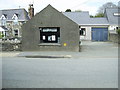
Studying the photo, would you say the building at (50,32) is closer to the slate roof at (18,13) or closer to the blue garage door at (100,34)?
the blue garage door at (100,34)

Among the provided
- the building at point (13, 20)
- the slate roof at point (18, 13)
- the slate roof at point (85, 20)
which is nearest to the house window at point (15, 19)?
the building at point (13, 20)

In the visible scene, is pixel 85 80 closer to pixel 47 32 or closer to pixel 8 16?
pixel 47 32

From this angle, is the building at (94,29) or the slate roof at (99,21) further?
the slate roof at (99,21)

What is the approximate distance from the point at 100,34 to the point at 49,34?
23369 millimetres

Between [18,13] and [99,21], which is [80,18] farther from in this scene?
[18,13]

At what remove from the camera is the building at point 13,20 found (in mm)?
50500

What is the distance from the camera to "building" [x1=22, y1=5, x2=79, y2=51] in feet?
72.9

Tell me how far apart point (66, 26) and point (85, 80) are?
45.3 ft

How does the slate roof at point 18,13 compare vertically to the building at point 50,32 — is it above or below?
above

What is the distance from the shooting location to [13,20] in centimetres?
5212

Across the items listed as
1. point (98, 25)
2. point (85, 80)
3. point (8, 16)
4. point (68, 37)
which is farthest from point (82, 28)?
point (85, 80)

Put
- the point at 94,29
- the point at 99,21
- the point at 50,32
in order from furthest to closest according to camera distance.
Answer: the point at 99,21 → the point at 94,29 → the point at 50,32

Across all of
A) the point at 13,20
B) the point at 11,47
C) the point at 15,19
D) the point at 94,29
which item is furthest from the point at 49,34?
the point at 13,20

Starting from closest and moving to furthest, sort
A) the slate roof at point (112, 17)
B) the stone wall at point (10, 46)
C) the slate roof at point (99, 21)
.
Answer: the stone wall at point (10, 46) → the slate roof at point (99, 21) → the slate roof at point (112, 17)
